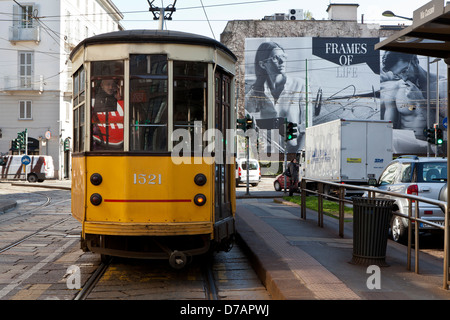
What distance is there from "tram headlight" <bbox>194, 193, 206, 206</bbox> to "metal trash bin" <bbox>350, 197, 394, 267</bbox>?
6.48 ft

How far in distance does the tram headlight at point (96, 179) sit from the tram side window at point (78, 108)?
55 centimetres

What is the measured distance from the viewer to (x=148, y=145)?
22.4 feet

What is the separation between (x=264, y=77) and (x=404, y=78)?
42.3 ft

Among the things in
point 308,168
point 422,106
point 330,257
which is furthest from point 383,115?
point 330,257

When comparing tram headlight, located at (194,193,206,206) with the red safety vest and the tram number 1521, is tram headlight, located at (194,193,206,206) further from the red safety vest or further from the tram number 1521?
the red safety vest

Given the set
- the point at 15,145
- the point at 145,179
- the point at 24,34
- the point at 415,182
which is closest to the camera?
the point at 145,179

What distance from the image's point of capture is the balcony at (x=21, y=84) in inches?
1720

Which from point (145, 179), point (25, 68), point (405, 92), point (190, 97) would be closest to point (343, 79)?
point (405, 92)

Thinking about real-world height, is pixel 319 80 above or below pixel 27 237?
above

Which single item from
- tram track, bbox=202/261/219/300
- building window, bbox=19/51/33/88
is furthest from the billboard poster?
tram track, bbox=202/261/219/300

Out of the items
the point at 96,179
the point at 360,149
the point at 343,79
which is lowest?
the point at 96,179

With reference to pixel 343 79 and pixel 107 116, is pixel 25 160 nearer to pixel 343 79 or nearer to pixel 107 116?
pixel 343 79

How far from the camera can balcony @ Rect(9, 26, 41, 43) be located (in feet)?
143

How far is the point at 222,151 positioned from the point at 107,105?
1.65m
